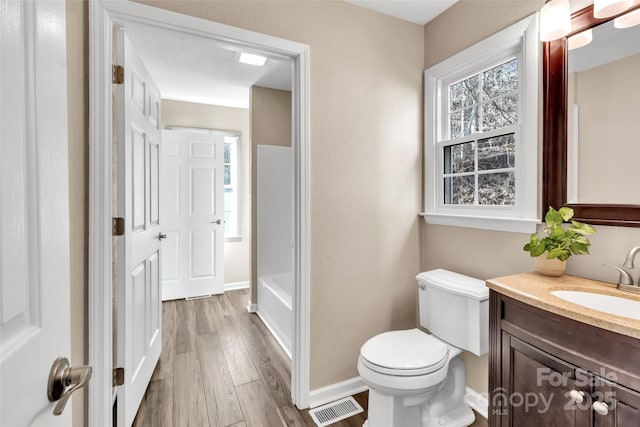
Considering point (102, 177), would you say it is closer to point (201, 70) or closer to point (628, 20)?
point (201, 70)

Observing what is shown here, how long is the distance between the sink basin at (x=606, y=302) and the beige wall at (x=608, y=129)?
16.0 inches

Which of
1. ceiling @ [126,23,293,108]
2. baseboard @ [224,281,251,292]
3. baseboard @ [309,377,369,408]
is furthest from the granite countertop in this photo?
baseboard @ [224,281,251,292]

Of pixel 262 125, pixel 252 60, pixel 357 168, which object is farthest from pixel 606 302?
pixel 262 125

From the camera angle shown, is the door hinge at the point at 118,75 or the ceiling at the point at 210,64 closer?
the door hinge at the point at 118,75

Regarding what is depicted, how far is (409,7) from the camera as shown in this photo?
6.42 ft

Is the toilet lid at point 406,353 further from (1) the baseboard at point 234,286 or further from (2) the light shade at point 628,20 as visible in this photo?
(1) the baseboard at point 234,286

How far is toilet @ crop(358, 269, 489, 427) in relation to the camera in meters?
1.41

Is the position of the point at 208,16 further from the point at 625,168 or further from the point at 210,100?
the point at 210,100

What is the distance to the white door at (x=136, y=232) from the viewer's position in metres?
1.43

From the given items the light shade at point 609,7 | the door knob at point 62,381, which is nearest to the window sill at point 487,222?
the light shade at point 609,7

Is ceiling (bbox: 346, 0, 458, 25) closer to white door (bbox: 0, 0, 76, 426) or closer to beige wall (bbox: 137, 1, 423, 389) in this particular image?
beige wall (bbox: 137, 1, 423, 389)

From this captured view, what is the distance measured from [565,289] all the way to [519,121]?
903 mm

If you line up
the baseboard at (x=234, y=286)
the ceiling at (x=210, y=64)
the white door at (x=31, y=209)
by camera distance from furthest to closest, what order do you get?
the baseboard at (x=234, y=286), the ceiling at (x=210, y=64), the white door at (x=31, y=209)

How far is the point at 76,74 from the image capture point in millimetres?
1208
